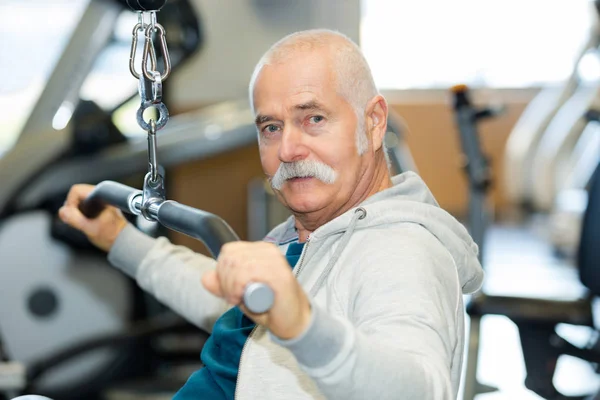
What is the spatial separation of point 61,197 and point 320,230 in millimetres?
1845

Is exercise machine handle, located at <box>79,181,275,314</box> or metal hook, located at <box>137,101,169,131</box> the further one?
metal hook, located at <box>137,101,169,131</box>

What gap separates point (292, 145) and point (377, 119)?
0.19m

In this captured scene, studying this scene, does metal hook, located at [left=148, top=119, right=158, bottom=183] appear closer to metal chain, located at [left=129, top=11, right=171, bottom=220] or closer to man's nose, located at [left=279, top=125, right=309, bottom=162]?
metal chain, located at [left=129, top=11, right=171, bottom=220]

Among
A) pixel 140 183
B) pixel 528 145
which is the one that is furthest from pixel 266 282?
pixel 528 145

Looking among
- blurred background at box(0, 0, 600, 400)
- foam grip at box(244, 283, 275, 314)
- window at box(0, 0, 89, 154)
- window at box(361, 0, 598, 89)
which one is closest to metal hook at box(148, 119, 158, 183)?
foam grip at box(244, 283, 275, 314)

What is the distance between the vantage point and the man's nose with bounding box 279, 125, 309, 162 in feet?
3.87

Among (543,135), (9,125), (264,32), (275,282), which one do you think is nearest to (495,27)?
(543,135)

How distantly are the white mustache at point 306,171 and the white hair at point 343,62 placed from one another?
71 mm

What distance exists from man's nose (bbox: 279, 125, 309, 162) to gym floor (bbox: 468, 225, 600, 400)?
58.0 inches

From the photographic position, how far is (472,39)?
848 cm

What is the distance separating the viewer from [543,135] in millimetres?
7246

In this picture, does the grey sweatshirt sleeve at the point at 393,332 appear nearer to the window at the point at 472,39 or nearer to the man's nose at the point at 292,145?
the man's nose at the point at 292,145

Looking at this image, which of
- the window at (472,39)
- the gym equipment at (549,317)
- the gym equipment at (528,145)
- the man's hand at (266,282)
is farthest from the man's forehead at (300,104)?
the window at (472,39)

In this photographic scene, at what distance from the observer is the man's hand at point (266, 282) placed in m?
0.77
